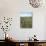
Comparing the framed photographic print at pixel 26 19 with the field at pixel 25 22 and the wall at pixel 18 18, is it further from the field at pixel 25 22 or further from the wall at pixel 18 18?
the wall at pixel 18 18

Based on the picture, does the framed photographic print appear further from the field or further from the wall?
the wall

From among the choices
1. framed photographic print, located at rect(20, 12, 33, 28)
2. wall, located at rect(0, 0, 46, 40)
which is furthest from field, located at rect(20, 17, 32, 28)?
wall, located at rect(0, 0, 46, 40)

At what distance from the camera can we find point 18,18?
4.27 metres

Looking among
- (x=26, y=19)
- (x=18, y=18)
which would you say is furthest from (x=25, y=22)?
(x=18, y=18)

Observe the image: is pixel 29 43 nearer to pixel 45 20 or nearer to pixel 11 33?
pixel 11 33

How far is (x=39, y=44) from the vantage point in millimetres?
3342

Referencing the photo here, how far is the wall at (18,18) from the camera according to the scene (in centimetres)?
423

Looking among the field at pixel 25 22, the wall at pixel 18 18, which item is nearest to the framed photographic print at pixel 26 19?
the field at pixel 25 22

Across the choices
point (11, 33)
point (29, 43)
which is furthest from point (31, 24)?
point (29, 43)

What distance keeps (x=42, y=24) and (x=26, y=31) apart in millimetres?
642

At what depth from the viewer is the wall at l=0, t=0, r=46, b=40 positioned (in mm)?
4234

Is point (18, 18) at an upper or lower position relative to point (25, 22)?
upper

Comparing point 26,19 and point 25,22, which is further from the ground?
point 26,19

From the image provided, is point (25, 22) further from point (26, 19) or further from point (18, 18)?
point (18, 18)
